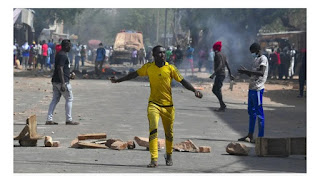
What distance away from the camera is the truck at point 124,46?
58.2 metres

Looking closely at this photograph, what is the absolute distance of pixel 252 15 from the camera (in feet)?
134

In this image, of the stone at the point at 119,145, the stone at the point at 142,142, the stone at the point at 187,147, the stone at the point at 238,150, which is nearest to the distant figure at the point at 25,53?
the stone at the point at 142,142

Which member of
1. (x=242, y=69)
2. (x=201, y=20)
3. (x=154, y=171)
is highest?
(x=201, y=20)

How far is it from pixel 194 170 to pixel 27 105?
1119 centimetres

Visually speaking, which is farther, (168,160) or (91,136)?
(91,136)

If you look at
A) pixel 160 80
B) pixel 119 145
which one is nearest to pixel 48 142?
pixel 119 145

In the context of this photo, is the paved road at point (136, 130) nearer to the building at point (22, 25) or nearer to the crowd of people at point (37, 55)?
the crowd of people at point (37, 55)

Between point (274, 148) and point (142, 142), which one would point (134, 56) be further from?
point (274, 148)

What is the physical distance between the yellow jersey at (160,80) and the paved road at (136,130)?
0.92 metres

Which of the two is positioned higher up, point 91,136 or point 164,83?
point 164,83

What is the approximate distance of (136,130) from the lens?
14219mm

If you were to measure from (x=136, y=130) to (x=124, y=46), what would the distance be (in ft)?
146

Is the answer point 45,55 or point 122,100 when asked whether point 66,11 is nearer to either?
point 45,55

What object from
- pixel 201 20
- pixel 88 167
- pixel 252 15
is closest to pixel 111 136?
pixel 88 167
